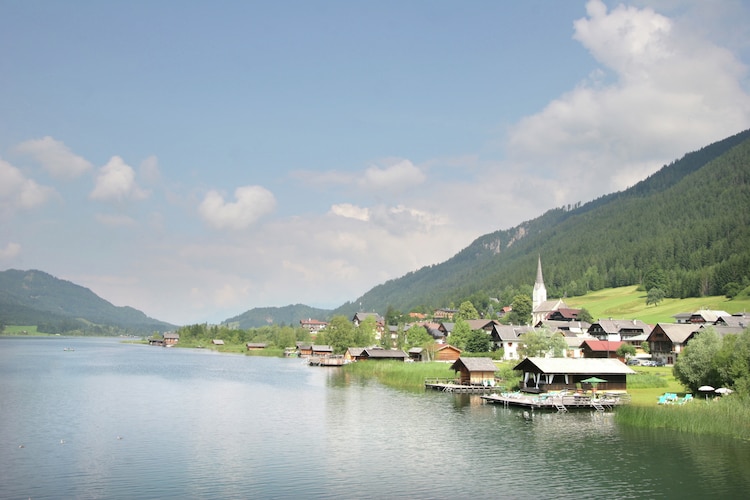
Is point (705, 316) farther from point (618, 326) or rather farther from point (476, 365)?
point (476, 365)

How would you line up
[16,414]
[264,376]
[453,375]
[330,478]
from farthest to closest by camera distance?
[264,376] → [453,375] → [16,414] → [330,478]

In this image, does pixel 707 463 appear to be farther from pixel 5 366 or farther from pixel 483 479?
pixel 5 366

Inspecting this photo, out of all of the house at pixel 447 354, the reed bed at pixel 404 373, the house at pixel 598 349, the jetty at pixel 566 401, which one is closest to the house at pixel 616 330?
the house at pixel 598 349

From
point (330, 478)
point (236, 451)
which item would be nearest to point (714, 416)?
point (330, 478)

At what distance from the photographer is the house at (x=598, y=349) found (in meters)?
Result: 129

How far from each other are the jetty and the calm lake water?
3.15 metres

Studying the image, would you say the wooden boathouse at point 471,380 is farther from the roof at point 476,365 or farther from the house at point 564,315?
the house at point 564,315

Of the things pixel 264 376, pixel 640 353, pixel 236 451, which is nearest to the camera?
pixel 236 451

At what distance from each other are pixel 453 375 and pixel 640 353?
51225 millimetres

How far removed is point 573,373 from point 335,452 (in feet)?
144

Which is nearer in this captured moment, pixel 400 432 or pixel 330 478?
pixel 330 478

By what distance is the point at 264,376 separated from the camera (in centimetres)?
11344

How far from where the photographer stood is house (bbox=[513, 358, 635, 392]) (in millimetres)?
78375

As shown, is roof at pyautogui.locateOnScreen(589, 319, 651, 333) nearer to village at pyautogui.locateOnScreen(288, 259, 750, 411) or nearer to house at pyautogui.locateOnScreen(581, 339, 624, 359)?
village at pyautogui.locateOnScreen(288, 259, 750, 411)
